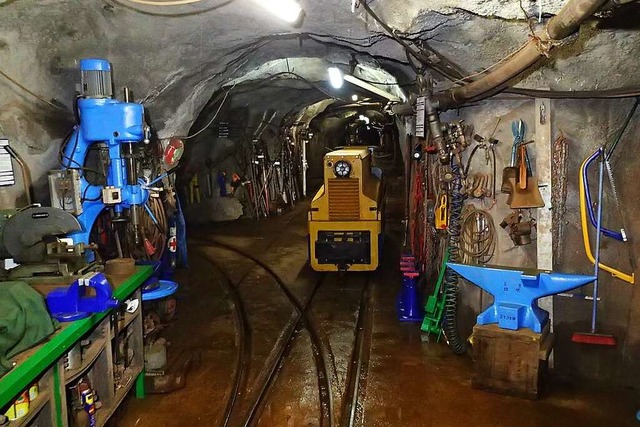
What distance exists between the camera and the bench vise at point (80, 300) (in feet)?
10.5

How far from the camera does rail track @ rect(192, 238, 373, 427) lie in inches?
171

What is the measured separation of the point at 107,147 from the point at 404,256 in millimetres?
3602

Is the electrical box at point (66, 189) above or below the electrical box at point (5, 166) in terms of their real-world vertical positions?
below

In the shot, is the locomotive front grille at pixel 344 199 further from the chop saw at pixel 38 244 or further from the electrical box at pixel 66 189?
the chop saw at pixel 38 244

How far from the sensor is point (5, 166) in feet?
13.5

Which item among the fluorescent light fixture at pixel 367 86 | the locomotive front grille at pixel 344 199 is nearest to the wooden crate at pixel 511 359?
the locomotive front grille at pixel 344 199

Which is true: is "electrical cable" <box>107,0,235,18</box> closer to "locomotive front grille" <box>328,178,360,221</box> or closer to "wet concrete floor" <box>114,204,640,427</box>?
"wet concrete floor" <box>114,204,640,427</box>

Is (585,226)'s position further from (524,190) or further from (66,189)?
(66,189)

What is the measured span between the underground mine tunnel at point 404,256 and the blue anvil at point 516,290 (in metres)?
0.02

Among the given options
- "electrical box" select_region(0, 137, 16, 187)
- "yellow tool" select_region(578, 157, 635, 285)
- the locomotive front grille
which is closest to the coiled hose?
"yellow tool" select_region(578, 157, 635, 285)

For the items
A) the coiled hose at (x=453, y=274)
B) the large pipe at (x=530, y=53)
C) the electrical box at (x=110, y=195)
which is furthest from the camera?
the coiled hose at (x=453, y=274)

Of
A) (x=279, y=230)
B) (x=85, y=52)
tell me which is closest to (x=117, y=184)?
(x=85, y=52)

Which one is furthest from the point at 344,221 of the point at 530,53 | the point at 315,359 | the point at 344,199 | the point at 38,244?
the point at 38,244

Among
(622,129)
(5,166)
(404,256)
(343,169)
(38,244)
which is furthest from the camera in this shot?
(343,169)
